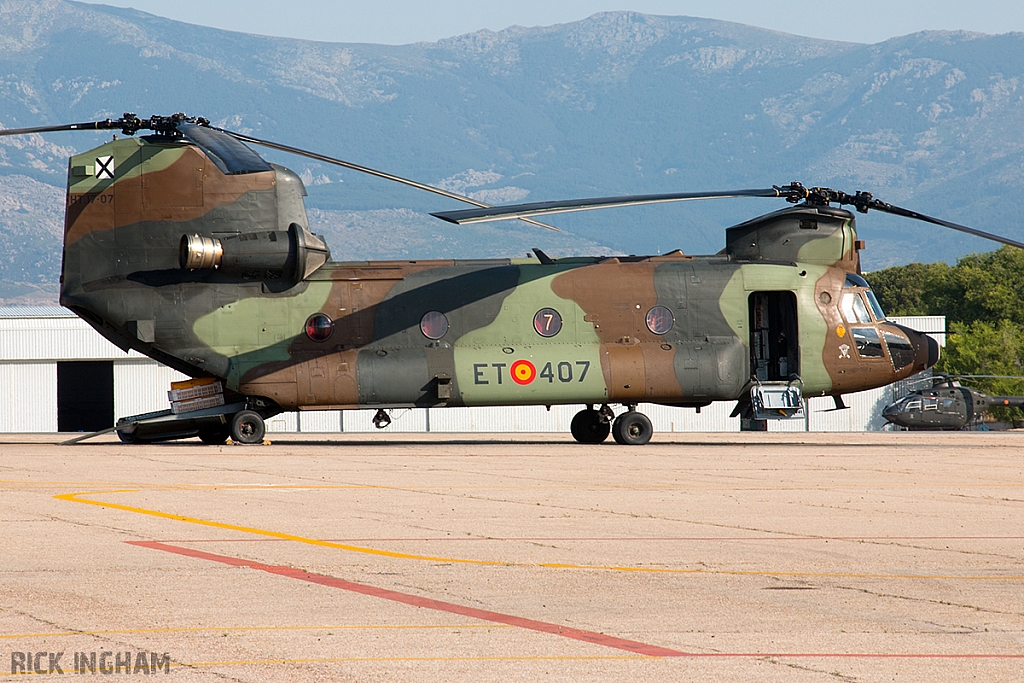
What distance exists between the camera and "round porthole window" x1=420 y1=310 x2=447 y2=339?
80.5 feet

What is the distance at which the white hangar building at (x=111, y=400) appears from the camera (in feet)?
178

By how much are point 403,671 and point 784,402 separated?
62.9ft

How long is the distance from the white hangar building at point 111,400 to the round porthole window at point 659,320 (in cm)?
2833

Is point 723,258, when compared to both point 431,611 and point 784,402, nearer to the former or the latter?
point 784,402

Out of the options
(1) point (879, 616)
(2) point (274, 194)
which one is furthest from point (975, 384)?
(1) point (879, 616)

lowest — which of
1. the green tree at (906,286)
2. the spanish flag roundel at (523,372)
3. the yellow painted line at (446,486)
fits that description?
the yellow painted line at (446,486)

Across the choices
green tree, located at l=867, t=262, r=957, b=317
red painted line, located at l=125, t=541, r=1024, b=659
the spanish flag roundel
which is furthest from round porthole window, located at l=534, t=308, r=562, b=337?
green tree, located at l=867, t=262, r=957, b=317

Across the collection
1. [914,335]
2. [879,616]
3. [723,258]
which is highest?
[723,258]

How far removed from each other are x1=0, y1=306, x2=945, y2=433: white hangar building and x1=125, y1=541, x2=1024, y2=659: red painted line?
4323 cm

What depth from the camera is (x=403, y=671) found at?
6.82 meters

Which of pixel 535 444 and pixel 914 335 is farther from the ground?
pixel 914 335

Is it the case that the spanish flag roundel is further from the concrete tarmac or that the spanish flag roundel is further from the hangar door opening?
the hangar door opening

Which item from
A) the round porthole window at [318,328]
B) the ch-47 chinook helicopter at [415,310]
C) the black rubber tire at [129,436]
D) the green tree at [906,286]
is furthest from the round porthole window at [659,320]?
the green tree at [906,286]

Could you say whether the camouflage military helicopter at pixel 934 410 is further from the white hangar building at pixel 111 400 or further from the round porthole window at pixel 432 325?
the round porthole window at pixel 432 325
